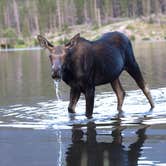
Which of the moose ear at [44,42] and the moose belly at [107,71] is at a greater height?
the moose ear at [44,42]

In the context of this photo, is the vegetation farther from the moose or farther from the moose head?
the moose head

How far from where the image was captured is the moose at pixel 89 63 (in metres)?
11.1

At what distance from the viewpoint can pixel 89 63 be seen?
12008mm

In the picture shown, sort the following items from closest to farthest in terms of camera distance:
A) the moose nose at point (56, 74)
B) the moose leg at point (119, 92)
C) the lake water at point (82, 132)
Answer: the lake water at point (82, 132)
the moose nose at point (56, 74)
the moose leg at point (119, 92)

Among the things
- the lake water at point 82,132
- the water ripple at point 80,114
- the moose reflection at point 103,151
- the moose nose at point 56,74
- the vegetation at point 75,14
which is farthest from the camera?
the vegetation at point 75,14

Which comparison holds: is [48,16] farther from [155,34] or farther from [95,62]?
[95,62]

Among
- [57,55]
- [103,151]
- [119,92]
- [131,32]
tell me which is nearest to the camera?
[103,151]

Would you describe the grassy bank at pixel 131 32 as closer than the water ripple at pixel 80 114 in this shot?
No

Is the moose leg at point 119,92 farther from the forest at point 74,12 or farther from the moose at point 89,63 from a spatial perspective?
the forest at point 74,12

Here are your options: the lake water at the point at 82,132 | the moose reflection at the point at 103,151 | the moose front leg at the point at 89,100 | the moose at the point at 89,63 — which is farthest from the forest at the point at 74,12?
the moose reflection at the point at 103,151

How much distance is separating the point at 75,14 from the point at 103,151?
143145mm

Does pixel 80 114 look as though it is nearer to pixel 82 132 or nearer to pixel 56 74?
pixel 82 132

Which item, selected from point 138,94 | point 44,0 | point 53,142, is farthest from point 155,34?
point 53,142

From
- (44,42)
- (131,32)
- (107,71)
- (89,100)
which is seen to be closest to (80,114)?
(89,100)
